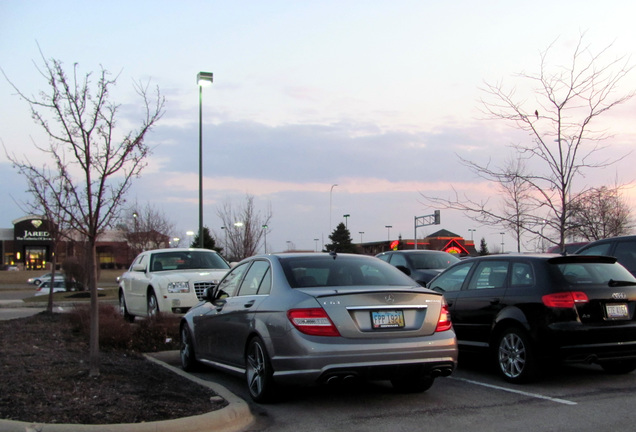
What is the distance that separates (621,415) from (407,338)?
2.11m

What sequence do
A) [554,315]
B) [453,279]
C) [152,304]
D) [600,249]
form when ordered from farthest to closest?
[152,304] < [600,249] < [453,279] < [554,315]

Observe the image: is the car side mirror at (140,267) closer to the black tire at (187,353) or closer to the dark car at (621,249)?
the black tire at (187,353)

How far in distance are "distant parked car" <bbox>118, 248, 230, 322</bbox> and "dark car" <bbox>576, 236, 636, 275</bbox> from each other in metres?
7.02

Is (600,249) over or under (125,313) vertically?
over

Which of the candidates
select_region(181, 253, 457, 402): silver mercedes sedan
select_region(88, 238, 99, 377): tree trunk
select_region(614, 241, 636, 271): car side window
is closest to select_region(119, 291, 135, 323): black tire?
select_region(88, 238, 99, 377): tree trunk

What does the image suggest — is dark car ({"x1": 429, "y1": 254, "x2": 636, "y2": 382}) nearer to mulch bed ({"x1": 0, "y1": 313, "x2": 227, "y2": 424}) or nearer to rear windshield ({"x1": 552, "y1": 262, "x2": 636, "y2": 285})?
rear windshield ({"x1": 552, "y1": 262, "x2": 636, "y2": 285})

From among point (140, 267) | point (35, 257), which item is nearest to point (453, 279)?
point (140, 267)

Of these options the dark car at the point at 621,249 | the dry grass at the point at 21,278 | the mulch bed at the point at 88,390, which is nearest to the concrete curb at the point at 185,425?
the mulch bed at the point at 88,390

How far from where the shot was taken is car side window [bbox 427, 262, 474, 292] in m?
9.41

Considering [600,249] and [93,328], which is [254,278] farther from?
[600,249]

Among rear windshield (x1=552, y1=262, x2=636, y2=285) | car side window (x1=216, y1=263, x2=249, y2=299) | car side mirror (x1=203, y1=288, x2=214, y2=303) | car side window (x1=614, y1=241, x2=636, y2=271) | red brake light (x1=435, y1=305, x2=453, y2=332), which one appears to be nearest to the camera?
red brake light (x1=435, y1=305, x2=453, y2=332)

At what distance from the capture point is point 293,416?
248 inches

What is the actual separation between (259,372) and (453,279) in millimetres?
3881

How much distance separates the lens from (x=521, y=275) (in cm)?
823
